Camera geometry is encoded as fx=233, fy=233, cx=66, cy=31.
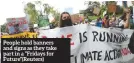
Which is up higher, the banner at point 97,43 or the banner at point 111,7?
the banner at point 111,7

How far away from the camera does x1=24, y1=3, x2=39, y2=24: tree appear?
6.24 feet

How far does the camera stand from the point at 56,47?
6.36 ft

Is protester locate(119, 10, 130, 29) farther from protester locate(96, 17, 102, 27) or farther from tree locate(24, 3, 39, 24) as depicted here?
tree locate(24, 3, 39, 24)

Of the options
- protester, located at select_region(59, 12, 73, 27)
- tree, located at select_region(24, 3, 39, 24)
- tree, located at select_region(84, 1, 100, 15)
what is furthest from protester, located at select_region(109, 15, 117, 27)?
tree, located at select_region(24, 3, 39, 24)

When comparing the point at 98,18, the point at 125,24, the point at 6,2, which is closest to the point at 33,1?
the point at 6,2

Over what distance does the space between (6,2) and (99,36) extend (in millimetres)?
821

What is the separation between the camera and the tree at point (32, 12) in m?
1.90

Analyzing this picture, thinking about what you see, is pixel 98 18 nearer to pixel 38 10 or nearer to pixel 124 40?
pixel 124 40

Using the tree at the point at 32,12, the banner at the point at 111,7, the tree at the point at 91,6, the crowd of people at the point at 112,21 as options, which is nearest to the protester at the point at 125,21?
the crowd of people at the point at 112,21

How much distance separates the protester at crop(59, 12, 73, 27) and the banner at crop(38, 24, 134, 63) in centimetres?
3

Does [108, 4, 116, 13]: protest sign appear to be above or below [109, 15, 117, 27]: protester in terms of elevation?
above

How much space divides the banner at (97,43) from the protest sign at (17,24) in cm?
15

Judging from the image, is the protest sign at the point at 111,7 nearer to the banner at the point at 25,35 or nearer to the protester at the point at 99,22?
the protester at the point at 99,22

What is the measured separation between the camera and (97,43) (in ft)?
6.39
